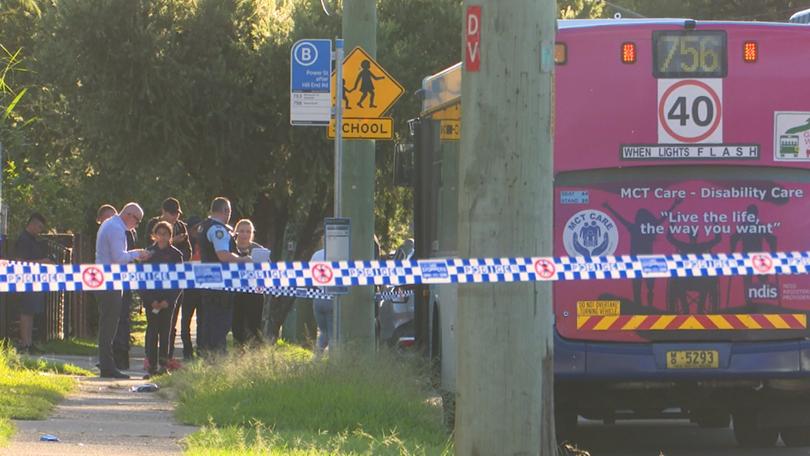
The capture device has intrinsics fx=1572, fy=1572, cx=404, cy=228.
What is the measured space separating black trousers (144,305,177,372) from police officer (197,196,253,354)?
35 cm

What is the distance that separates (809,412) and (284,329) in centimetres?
1997

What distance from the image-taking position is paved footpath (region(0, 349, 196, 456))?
8805 mm

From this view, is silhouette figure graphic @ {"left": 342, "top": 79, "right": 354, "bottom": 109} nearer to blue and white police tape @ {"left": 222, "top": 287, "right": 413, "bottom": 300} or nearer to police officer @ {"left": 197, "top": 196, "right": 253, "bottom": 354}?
police officer @ {"left": 197, "top": 196, "right": 253, "bottom": 354}

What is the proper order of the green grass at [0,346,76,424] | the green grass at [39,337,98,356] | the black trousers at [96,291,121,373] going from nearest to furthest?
the green grass at [0,346,76,424] < the black trousers at [96,291,121,373] < the green grass at [39,337,98,356]

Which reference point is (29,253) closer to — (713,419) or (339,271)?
(713,419)

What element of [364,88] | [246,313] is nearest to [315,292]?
[246,313]

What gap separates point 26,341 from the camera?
17.9 meters

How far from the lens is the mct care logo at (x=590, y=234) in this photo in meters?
10.0

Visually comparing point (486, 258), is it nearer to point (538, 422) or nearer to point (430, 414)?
point (538, 422)

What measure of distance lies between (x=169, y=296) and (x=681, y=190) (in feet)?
23.5

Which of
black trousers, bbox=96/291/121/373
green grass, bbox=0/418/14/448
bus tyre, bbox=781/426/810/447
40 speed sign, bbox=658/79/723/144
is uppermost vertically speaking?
40 speed sign, bbox=658/79/723/144

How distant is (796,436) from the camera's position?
37.6 ft

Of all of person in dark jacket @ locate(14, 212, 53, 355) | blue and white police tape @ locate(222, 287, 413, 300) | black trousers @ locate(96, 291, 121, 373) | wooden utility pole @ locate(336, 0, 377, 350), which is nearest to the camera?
wooden utility pole @ locate(336, 0, 377, 350)

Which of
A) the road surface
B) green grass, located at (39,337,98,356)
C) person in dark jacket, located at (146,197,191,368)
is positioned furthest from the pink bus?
green grass, located at (39,337,98,356)
